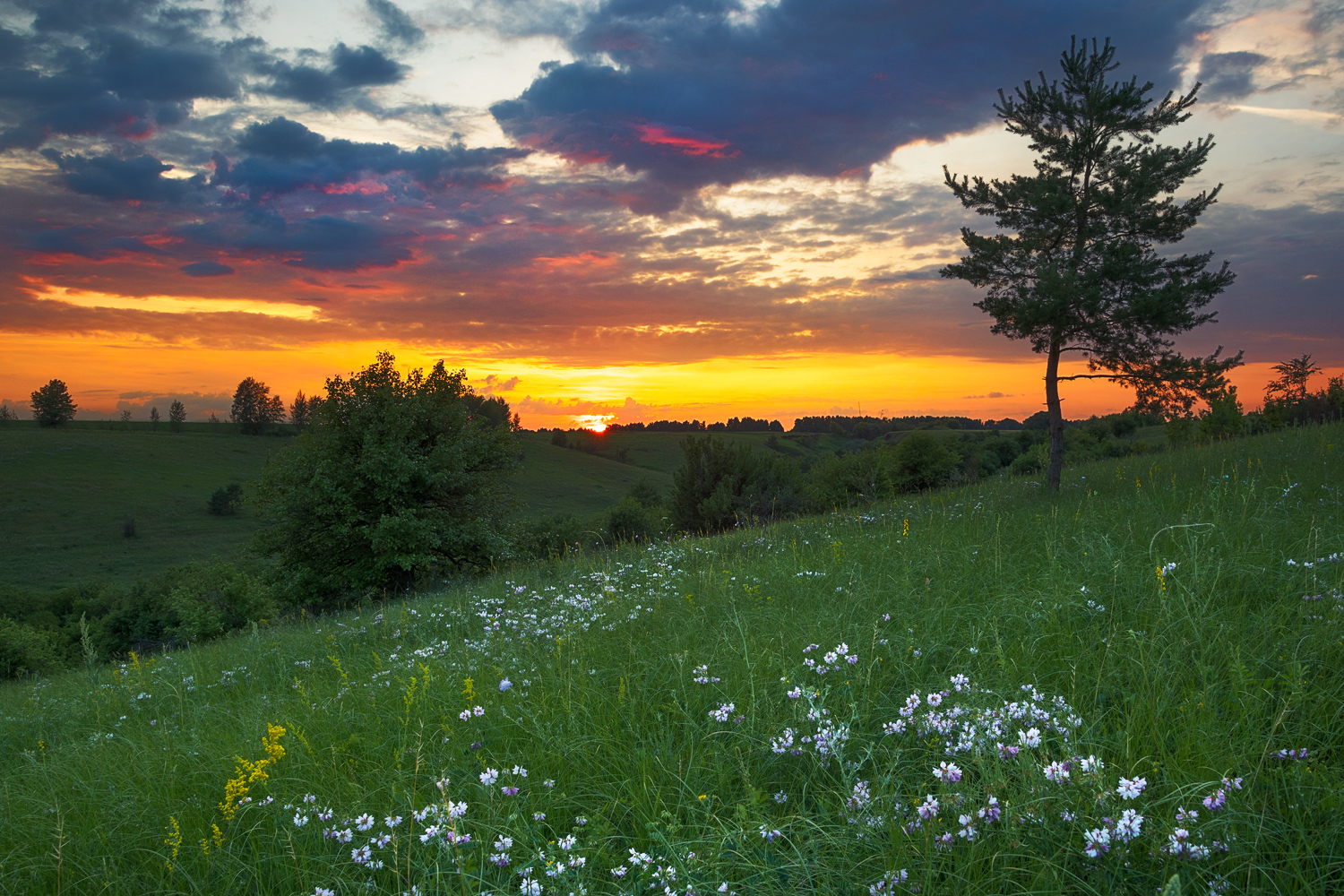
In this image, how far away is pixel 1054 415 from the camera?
13.8 m

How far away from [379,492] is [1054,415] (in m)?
20.2

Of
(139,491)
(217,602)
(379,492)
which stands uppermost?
(379,492)

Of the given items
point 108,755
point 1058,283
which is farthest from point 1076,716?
point 1058,283

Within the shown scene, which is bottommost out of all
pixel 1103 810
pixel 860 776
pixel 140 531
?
pixel 140 531

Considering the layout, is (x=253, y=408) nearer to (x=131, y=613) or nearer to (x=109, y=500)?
(x=109, y=500)

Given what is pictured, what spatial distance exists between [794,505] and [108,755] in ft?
131

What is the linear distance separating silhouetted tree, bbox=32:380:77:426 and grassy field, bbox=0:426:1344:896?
134m

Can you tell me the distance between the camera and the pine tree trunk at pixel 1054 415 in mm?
13531

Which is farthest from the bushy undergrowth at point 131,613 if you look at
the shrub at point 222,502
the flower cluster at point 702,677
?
the shrub at point 222,502

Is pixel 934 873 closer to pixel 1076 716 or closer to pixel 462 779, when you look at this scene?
pixel 1076 716

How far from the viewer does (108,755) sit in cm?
470

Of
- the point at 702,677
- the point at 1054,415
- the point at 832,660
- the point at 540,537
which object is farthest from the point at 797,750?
the point at 540,537

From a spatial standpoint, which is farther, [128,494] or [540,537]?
[128,494]

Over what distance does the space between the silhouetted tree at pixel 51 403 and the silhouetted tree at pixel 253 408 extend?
22.8 metres
